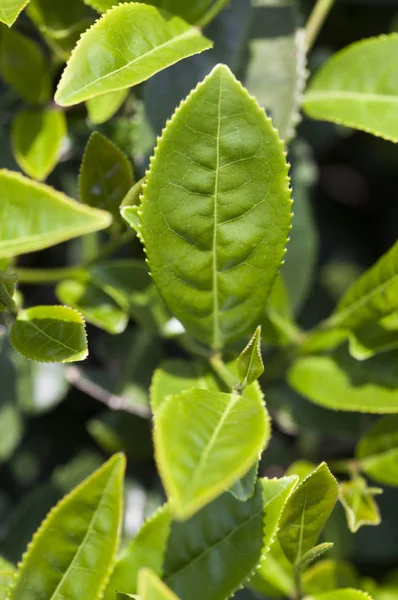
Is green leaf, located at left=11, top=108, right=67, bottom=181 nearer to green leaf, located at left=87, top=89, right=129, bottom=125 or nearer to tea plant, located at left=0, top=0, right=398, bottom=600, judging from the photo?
tea plant, located at left=0, top=0, right=398, bottom=600

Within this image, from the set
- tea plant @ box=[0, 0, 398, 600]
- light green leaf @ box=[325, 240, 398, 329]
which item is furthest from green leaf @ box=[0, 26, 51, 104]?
light green leaf @ box=[325, 240, 398, 329]

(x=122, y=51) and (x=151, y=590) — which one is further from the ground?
(x=122, y=51)

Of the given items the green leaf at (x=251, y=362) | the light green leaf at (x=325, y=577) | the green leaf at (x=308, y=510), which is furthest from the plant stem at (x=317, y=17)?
the light green leaf at (x=325, y=577)

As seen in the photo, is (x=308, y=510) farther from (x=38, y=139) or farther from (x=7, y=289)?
(x=38, y=139)

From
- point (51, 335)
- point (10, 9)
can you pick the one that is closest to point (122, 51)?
point (10, 9)

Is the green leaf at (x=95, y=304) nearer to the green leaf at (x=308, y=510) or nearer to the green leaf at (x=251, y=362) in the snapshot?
the green leaf at (x=251, y=362)
